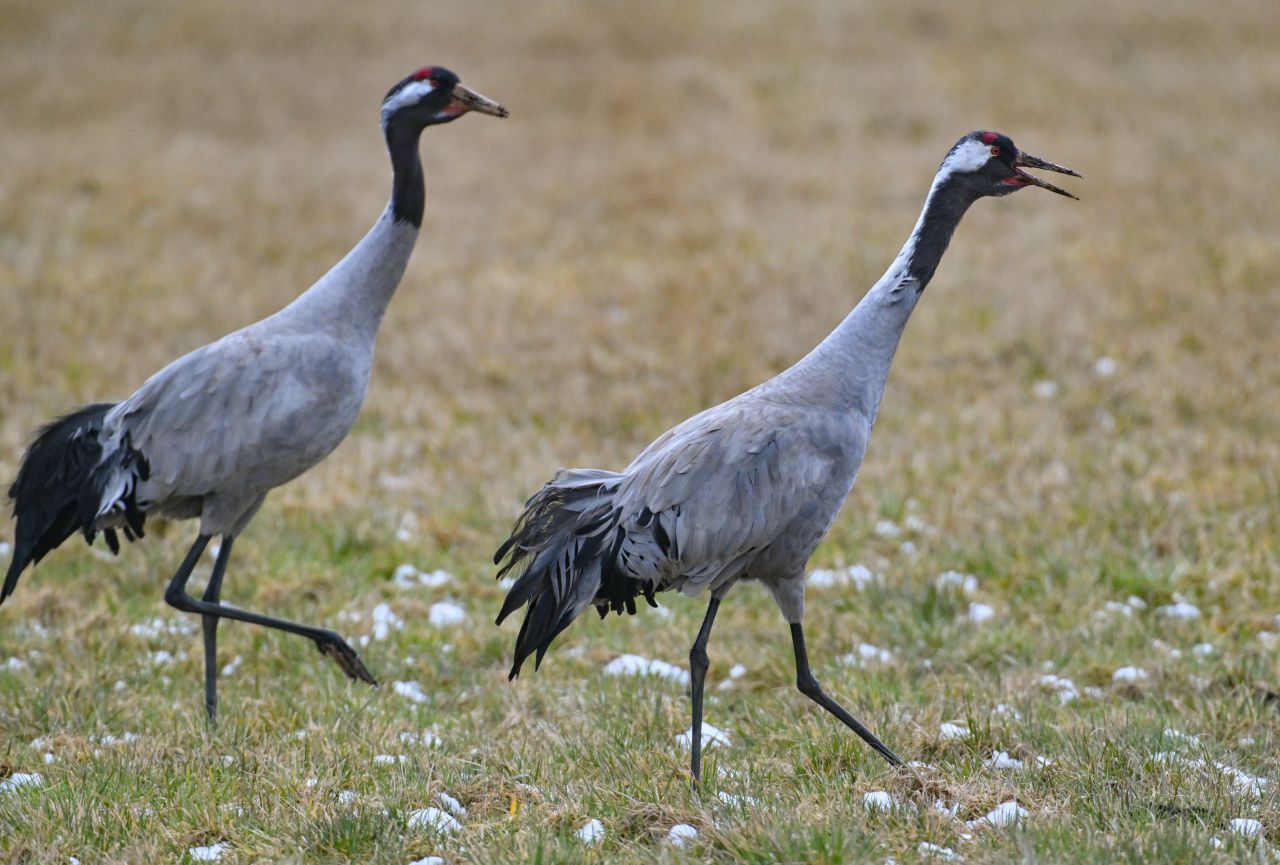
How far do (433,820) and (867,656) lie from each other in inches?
96.3

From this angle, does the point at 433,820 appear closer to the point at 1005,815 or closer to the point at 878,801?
the point at 878,801

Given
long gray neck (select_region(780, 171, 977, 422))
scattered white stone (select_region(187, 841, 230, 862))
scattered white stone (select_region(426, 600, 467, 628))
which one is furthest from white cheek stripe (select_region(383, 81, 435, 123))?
scattered white stone (select_region(187, 841, 230, 862))

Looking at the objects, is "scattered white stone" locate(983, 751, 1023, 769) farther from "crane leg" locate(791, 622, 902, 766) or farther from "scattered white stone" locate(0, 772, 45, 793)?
"scattered white stone" locate(0, 772, 45, 793)

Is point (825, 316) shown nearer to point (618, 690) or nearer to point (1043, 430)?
point (1043, 430)

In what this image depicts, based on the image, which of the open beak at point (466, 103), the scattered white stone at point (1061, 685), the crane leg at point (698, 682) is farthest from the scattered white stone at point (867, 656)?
the open beak at point (466, 103)

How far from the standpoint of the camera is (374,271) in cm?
554

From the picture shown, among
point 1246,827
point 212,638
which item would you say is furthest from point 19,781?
point 1246,827

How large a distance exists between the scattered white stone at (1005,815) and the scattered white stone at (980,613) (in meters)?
2.30

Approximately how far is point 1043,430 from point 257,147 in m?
10.3

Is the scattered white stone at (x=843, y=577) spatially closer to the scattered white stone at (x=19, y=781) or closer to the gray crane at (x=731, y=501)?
the gray crane at (x=731, y=501)

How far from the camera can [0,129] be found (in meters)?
15.6

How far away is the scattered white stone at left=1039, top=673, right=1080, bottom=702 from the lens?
526 cm

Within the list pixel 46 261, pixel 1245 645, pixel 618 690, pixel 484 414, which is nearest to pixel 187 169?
pixel 46 261

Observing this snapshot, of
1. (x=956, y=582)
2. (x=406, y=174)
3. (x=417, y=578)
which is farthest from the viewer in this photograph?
(x=417, y=578)
